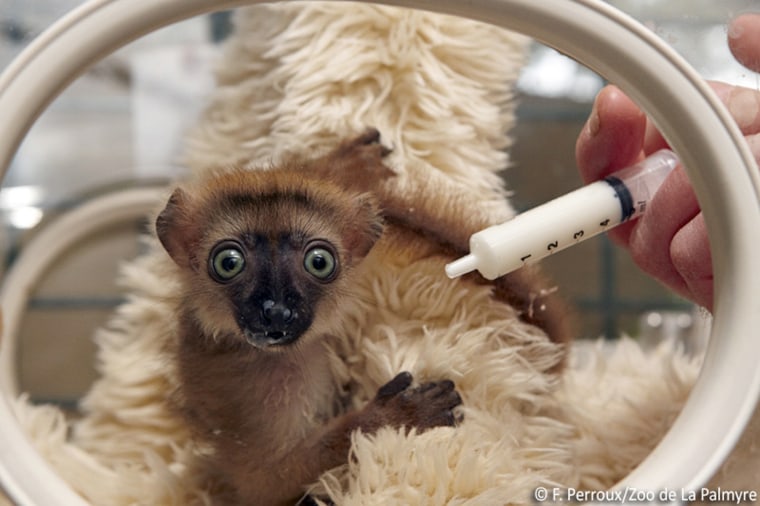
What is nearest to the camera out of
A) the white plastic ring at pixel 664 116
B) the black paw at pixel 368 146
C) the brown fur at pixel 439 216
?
the white plastic ring at pixel 664 116

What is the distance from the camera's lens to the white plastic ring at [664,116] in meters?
0.54

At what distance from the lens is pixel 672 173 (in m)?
0.69

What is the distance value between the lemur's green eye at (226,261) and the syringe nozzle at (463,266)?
0.57ft

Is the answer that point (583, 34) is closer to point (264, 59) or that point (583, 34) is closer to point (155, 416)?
point (264, 59)

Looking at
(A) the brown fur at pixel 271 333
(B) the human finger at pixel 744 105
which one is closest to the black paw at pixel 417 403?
(A) the brown fur at pixel 271 333

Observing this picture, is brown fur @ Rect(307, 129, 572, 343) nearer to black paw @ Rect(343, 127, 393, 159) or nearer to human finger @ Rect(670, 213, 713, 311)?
black paw @ Rect(343, 127, 393, 159)

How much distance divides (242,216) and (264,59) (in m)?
0.44

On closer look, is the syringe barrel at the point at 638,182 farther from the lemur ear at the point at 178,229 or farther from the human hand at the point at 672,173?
the lemur ear at the point at 178,229

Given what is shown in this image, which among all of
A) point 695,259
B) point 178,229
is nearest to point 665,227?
point 695,259

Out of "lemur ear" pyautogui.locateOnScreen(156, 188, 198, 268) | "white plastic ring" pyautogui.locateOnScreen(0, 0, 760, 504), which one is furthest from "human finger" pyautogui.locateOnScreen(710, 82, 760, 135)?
"lemur ear" pyautogui.locateOnScreen(156, 188, 198, 268)

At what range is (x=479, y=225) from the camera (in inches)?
29.8

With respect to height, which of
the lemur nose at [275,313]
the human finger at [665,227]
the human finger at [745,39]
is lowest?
the human finger at [665,227]

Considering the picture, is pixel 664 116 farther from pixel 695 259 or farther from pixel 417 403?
pixel 417 403

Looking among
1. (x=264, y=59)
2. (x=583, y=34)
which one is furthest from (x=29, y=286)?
(x=583, y=34)
